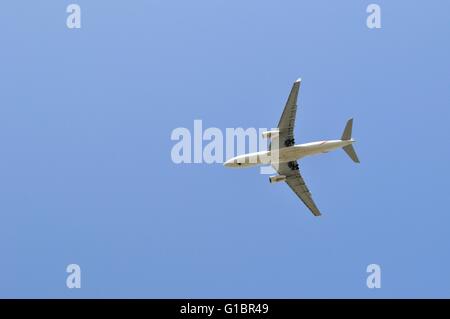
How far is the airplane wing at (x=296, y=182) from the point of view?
91.8 meters

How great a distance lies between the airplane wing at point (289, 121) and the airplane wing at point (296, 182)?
5343 mm

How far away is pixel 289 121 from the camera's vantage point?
8550 centimetres

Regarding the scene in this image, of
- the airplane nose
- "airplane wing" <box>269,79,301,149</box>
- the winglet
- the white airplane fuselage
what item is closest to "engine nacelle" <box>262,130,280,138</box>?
"airplane wing" <box>269,79,301,149</box>

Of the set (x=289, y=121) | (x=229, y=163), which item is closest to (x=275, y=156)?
(x=289, y=121)

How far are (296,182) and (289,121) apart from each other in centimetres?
1097

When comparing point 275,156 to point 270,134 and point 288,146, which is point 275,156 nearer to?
point 288,146

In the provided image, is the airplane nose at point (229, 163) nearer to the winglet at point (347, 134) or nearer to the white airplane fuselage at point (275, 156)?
the white airplane fuselage at point (275, 156)

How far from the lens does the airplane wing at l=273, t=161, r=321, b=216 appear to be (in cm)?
9175

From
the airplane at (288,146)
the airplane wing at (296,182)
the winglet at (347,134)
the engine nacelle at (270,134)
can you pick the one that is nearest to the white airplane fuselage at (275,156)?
the airplane at (288,146)

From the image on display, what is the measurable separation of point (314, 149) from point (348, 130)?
468cm

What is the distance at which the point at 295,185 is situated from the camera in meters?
93.2
